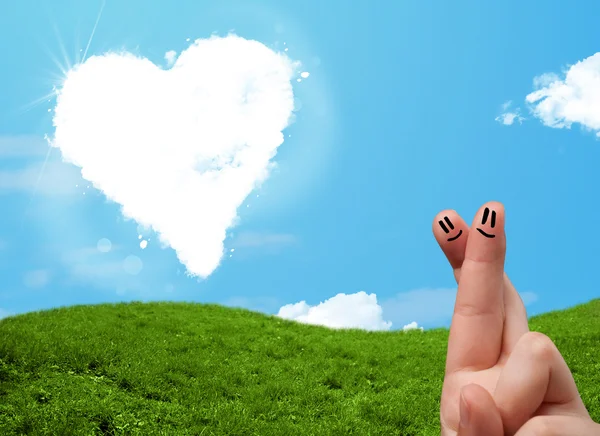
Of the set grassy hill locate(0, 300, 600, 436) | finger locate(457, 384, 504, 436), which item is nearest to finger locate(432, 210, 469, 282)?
finger locate(457, 384, 504, 436)

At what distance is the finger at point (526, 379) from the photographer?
304cm

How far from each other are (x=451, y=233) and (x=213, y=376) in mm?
7878

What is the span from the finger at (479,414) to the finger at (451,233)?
3.34 ft

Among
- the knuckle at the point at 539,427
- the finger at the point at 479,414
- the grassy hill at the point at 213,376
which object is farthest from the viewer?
the grassy hill at the point at 213,376

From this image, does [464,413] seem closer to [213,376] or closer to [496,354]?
[496,354]

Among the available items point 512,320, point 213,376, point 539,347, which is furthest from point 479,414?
point 213,376

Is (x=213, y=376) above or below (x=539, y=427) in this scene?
above

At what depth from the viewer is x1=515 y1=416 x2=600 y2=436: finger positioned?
2.99 meters

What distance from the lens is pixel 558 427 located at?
3.06 meters

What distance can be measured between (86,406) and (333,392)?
4.08 meters

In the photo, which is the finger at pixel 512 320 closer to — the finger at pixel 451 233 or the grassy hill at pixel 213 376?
the finger at pixel 451 233

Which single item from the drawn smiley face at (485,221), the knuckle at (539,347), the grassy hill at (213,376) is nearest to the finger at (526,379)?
the knuckle at (539,347)

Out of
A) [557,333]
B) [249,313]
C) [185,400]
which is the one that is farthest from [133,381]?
[557,333]

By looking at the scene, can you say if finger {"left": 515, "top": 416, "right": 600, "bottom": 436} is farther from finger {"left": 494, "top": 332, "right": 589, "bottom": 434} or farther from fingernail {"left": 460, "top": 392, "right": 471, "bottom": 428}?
fingernail {"left": 460, "top": 392, "right": 471, "bottom": 428}
